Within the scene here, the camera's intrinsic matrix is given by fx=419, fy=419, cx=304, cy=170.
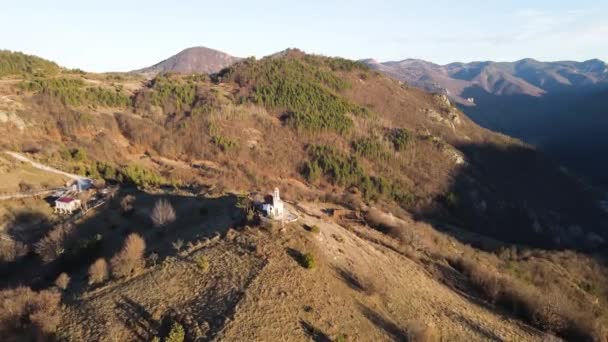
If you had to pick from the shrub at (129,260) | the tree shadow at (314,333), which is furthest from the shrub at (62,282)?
the tree shadow at (314,333)

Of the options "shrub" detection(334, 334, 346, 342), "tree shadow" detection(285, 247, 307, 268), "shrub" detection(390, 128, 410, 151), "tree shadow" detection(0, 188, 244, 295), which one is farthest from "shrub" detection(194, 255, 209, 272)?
"shrub" detection(390, 128, 410, 151)

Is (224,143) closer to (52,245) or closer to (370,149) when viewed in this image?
(370,149)

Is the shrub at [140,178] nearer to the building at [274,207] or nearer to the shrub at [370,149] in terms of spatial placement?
the building at [274,207]

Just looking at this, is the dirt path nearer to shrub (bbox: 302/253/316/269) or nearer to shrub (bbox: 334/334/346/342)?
shrub (bbox: 302/253/316/269)

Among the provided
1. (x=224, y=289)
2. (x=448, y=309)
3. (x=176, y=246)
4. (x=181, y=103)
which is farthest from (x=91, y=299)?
(x=181, y=103)

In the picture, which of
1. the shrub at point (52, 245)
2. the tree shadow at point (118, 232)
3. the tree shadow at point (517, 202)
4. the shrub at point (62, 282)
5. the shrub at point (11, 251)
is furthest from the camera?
the tree shadow at point (517, 202)

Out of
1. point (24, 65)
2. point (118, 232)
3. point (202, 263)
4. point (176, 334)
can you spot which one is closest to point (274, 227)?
point (202, 263)

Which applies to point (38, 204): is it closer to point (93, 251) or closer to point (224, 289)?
point (93, 251)
